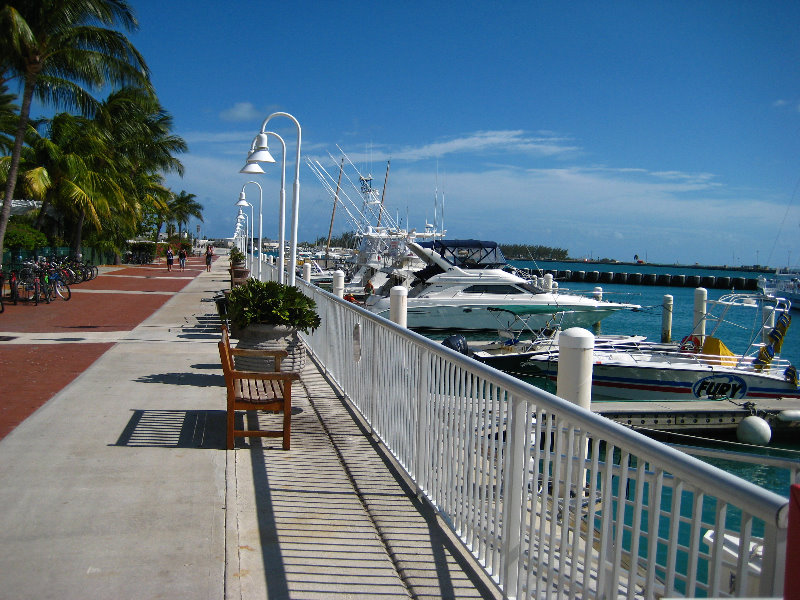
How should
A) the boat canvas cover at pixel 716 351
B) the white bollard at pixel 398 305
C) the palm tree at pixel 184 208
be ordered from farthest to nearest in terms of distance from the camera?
1. the palm tree at pixel 184 208
2. the boat canvas cover at pixel 716 351
3. the white bollard at pixel 398 305

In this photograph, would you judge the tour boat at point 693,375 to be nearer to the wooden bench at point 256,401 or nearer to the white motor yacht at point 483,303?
the white motor yacht at point 483,303

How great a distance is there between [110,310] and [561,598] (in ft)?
58.7

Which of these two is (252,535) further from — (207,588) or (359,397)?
(359,397)

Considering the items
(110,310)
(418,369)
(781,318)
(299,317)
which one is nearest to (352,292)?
(110,310)

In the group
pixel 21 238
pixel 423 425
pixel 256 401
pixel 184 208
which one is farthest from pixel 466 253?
pixel 184 208

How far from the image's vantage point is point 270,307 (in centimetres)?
862

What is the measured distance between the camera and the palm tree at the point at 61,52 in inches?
798

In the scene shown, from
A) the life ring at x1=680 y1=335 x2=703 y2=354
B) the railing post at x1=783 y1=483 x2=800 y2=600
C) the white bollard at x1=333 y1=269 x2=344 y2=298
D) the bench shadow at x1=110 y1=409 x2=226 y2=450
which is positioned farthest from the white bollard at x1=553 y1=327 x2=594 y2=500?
the life ring at x1=680 y1=335 x2=703 y2=354

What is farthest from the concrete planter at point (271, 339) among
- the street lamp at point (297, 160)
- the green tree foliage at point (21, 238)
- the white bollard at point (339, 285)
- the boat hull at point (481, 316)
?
the green tree foliage at point (21, 238)

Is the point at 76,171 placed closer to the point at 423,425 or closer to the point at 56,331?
the point at 56,331

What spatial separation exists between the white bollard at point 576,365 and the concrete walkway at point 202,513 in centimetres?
120

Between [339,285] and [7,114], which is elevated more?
[7,114]

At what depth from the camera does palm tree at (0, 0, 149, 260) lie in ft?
66.5

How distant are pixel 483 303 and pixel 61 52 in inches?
588
